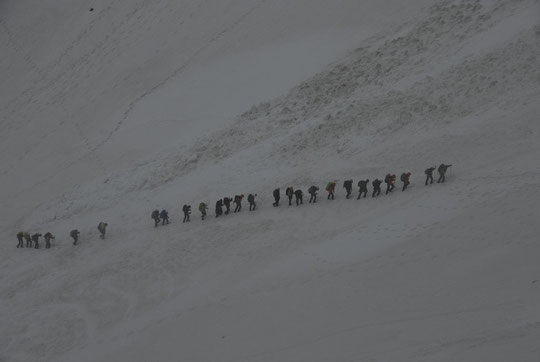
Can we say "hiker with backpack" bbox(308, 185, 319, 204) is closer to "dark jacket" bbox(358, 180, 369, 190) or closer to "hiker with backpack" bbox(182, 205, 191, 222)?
"dark jacket" bbox(358, 180, 369, 190)

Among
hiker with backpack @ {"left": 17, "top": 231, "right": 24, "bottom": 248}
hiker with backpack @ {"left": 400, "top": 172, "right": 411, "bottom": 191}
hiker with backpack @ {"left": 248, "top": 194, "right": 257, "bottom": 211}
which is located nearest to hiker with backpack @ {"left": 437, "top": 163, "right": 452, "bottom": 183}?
hiker with backpack @ {"left": 400, "top": 172, "right": 411, "bottom": 191}

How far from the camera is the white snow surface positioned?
46.6ft

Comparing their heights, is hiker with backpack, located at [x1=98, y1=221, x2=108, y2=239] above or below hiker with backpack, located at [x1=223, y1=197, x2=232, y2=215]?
below

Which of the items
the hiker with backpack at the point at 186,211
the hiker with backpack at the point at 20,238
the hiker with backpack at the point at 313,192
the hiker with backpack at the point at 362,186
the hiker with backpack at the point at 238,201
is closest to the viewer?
the hiker with backpack at the point at 362,186

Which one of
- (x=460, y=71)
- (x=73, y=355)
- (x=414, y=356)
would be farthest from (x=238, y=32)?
(x=414, y=356)

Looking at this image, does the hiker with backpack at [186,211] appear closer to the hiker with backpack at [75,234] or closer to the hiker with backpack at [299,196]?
the hiker with backpack at [299,196]

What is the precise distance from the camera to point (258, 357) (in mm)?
13602

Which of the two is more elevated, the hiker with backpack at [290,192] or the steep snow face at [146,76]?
the steep snow face at [146,76]

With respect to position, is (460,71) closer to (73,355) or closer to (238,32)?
(238,32)

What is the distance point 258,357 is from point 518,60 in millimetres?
17537

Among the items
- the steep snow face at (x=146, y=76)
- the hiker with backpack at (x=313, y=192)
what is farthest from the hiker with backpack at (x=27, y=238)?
the hiker with backpack at (x=313, y=192)

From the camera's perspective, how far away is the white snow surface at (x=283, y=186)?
46.6 ft

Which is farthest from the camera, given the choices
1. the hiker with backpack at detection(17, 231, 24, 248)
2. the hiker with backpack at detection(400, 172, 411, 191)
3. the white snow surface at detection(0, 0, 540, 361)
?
the hiker with backpack at detection(17, 231, 24, 248)

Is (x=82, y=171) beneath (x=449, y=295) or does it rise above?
above
